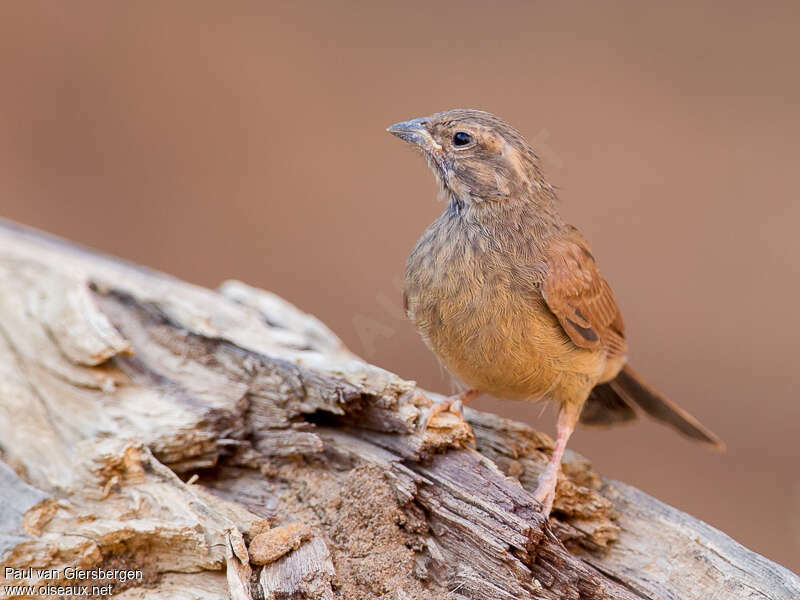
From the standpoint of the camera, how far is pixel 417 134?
440 cm

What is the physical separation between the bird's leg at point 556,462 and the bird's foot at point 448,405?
48 cm

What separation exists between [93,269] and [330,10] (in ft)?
18.0

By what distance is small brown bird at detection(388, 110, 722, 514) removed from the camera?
4078 millimetres

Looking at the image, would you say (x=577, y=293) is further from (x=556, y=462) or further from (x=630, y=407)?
(x=630, y=407)

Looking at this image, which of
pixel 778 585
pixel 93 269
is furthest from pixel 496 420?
pixel 93 269

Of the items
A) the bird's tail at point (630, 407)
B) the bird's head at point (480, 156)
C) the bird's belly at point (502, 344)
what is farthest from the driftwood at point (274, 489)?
the bird's head at point (480, 156)

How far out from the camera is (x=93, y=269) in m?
5.59

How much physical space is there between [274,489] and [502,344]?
1252mm

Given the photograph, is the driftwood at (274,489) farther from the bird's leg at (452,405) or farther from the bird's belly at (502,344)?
the bird's belly at (502,344)

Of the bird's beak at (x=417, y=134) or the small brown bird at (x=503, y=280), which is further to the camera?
the bird's beak at (x=417, y=134)

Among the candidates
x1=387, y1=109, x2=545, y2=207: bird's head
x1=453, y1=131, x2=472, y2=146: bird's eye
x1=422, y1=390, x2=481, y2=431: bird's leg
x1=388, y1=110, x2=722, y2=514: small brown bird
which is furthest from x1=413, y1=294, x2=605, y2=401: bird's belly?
x1=453, y1=131, x2=472, y2=146: bird's eye

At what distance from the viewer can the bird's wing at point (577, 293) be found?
13.7ft

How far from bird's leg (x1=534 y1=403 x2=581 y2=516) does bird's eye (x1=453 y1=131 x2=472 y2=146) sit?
1425 millimetres

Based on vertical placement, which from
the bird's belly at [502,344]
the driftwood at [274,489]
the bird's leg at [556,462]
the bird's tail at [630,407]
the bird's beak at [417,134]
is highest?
the bird's beak at [417,134]
